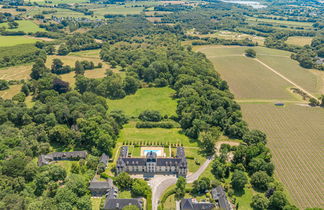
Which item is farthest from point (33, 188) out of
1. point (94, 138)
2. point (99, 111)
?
point (99, 111)

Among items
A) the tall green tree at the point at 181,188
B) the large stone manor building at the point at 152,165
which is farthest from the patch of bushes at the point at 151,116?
the tall green tree at the point at 181,188

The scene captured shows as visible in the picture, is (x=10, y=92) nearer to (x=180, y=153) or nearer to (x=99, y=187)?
(x=99, y=187)

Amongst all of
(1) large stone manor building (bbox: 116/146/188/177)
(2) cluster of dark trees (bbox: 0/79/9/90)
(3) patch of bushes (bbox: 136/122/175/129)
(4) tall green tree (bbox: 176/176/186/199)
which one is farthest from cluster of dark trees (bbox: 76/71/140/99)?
(4) tall green tree (bbox: 176/176/186/199)

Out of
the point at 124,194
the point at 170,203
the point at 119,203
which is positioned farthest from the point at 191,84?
the point at 119,203

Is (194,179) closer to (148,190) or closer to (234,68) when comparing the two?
(148,190)

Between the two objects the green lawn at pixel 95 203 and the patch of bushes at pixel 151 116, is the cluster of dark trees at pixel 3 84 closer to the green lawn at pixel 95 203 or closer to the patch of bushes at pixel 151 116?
the patch of bushes at pixel 151 116

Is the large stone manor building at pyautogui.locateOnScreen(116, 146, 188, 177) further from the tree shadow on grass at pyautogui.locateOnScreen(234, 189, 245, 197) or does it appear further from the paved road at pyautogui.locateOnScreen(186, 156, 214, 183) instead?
the tree shadow on grass at pyautogui.locateOnScreen(234, 189, 245, 197)
